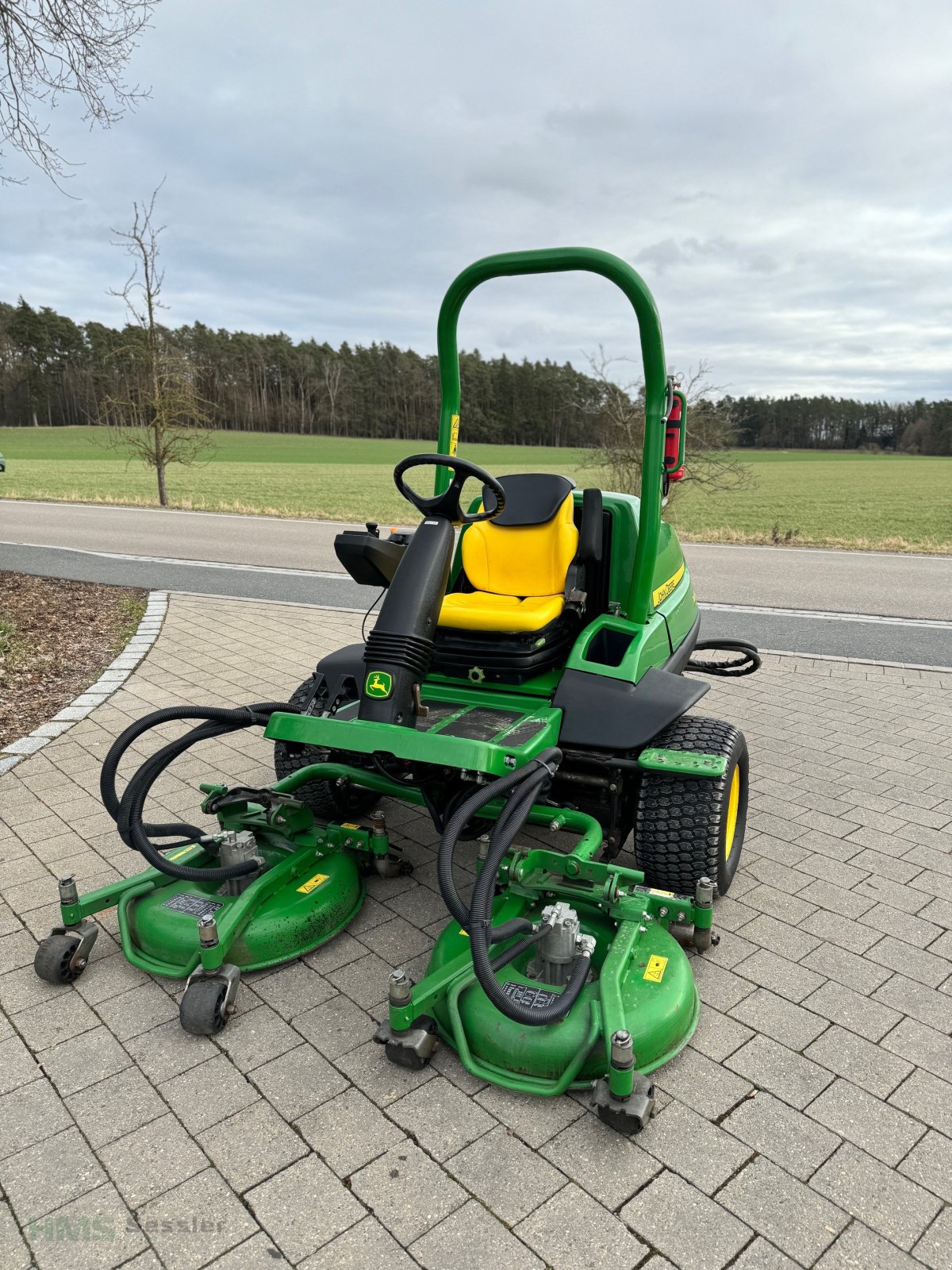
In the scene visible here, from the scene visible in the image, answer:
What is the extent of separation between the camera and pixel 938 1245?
6.05 ft

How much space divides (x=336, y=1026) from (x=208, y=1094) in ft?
1.33

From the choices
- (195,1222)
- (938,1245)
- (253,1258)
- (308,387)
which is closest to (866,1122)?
(938,1245)

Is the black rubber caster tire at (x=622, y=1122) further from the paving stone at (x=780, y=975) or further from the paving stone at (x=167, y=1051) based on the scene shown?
the paving stone at (x=167, y=1051)

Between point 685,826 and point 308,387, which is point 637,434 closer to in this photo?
point 685,826

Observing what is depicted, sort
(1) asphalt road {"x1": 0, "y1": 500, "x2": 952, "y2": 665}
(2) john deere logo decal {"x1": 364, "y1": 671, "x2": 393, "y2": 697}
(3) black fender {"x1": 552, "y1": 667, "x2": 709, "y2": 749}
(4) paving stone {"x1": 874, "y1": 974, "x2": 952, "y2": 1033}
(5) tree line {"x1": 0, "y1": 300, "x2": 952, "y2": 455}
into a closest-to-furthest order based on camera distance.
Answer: (4) paving stone {"x1": 874, "y1": 974, "x2": 952, "y2": 1033}
(2) john deere logo decal {"x1": 364, "y1": 671, "x2": 393, "y2": 697}
(3) black fender {"x1": 552, "y1": 667, "x2": 709, "y2": 749}
(1) asphalt road {"x1": 0, "y1": 500, "x2": 952, "y2": 665}
(5) tree line {"x1": 0, "y1": 300, "x2": 952, "y2": 455}

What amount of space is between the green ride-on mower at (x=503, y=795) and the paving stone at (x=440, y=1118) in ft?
0.29

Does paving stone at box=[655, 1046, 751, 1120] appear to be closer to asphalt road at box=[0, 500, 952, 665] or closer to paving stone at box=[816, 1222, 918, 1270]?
paving stone at box=[816, 1222, 918, 1270]

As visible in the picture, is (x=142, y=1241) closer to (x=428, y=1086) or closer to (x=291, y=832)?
(x=428, y=1086)

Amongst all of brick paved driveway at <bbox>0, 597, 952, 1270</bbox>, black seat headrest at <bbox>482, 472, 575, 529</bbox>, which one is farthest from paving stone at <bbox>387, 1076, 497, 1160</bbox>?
black seat headrest at <bbox>482, 472, 575, 529</bbox>

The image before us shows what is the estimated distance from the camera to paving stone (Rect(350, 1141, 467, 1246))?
6.19ft

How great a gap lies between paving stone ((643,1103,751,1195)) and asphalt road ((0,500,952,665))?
18.2 feet

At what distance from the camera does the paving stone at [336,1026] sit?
96.7 inches

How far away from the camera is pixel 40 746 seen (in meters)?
4.71

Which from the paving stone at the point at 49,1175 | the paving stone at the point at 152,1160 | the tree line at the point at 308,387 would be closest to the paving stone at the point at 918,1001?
the paving stone at the point at 152,1160
